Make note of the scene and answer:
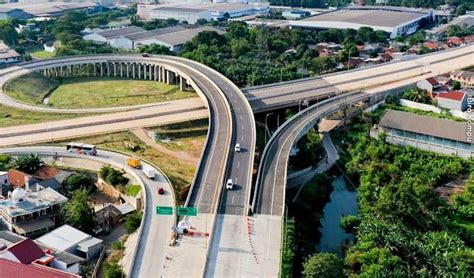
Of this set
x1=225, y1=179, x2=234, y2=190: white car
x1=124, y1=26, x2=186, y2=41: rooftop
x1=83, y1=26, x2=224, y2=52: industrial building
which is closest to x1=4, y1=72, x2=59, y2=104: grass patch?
x1=83, y1=26, x2=224, y2=52: industrial building

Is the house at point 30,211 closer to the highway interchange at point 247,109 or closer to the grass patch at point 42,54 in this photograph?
the highway interchange at point 247,109

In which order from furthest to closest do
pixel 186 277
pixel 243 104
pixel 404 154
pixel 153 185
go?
pixel 243 104, pixel 404 154, pixel 153 185, pixel 186 277

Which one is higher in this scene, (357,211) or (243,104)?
(243,104)

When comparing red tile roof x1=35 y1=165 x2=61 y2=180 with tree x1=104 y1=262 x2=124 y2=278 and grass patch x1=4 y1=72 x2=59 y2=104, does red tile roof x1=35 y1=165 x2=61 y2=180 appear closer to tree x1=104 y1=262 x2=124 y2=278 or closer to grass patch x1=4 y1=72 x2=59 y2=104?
tree x1=104 y1=262 x2=124 y2=278

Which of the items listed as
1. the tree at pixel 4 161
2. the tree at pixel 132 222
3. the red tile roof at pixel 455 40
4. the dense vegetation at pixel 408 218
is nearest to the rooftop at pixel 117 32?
the red tile roof at pixel 455 40

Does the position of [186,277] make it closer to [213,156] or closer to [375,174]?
[213,156]

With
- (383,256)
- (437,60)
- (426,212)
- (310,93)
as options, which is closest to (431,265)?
(383,256)
